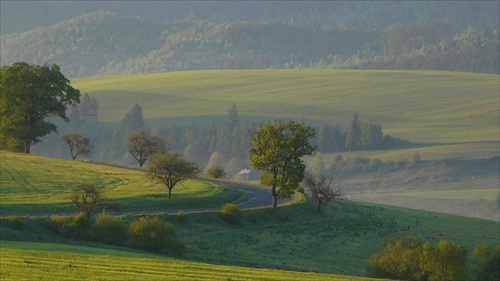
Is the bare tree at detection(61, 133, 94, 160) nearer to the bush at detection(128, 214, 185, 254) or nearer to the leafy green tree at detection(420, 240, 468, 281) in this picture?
the bush at detection(128, 214, 185, 254)

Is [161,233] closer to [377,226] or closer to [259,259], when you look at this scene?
[259,259]

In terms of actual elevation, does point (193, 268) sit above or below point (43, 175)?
below

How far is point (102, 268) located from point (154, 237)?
18.2 metres

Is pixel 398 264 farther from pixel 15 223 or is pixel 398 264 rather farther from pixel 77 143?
pixel 77 143

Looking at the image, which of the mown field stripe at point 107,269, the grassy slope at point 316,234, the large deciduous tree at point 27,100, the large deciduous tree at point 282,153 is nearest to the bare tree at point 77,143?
the large deciduous tree at point 27,100

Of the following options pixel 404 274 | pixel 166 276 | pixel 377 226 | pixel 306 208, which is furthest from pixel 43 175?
pixel 166 276

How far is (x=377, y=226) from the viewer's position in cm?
9269

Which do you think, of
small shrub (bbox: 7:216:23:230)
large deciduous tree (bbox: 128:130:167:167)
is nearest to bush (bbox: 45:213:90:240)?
small shrub (bbox: 7:216:23:230)

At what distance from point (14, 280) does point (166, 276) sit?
24.9ft

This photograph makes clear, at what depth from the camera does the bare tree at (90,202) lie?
75.0 m

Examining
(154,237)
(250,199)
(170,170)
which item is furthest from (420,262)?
(250,199)

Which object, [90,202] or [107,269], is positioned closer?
[107,269]

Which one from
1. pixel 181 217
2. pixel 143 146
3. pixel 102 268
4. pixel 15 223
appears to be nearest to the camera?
pixel 102 268

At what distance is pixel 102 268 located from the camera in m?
48.8
